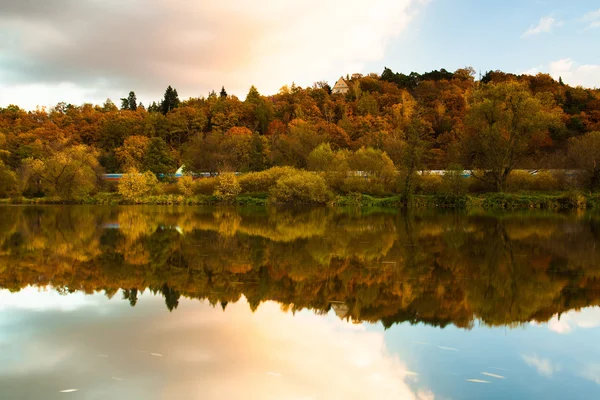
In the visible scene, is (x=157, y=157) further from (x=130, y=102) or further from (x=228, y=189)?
(x=130, y=102)

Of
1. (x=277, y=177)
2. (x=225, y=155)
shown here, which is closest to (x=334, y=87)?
(x=225, y=155)

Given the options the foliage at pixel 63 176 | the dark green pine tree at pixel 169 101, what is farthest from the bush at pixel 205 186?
the dark green pine tree at pixel 169 101

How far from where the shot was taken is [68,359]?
17.7ft

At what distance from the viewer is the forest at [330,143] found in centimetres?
3734

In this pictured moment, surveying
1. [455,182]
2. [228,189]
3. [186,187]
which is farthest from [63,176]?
[455,182]

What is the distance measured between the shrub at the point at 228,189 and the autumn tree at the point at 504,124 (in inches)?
852

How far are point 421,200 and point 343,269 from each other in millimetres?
29645

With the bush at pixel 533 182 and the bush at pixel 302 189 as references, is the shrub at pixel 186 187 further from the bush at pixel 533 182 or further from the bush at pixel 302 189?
the bush at pixel 533 182

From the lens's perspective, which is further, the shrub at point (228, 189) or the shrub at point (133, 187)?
the shrub at point (133, 187)

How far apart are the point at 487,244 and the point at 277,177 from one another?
104 ft

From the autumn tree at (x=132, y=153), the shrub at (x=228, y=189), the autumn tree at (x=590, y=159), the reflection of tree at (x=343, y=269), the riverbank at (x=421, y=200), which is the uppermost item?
the autumn tree at (x=132, y=153)

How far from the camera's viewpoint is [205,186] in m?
46.2

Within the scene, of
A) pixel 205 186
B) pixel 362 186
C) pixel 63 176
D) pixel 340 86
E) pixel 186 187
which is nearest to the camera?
pixel 362 186

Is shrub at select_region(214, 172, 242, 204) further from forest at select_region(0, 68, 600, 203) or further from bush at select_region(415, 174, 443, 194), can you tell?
bush at select_region(415, 174, 443, 194)
